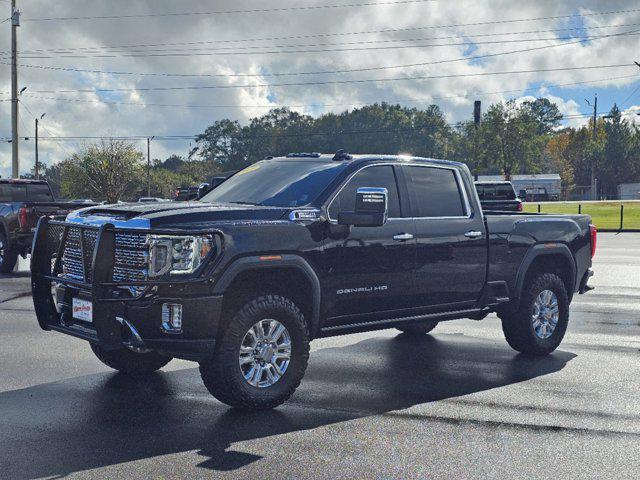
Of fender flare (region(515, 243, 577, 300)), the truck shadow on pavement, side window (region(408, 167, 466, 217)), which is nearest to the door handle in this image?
side window (region(408, 167, 466, 217))

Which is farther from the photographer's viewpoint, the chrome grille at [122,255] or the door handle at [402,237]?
the door handle at [402,237]

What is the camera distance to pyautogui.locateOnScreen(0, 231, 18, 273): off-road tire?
18.3 m

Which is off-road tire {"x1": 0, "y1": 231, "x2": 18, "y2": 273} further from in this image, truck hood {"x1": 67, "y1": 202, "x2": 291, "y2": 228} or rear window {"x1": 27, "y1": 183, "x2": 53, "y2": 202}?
truck hood {"x1": 67, "y1": 202, "x2": 291, "y2": 228}

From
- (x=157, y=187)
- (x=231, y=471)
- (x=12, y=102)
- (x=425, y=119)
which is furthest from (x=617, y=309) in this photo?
(x=425, y=119)

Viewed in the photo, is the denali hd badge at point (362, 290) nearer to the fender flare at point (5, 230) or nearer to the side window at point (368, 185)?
the side window at point (368, 185)

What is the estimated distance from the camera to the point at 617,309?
12.7 m

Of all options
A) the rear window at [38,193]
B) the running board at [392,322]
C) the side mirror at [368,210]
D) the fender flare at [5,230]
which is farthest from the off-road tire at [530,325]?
the rear window at [38,193]

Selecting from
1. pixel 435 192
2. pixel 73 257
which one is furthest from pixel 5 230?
pixel 435 192

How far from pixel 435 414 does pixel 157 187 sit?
11409 centimetres

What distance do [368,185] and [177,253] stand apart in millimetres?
2077

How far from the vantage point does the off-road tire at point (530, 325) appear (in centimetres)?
906

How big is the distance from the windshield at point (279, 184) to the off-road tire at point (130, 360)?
5.02 ft

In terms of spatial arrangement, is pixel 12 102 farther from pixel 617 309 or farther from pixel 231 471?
pixel 231 471

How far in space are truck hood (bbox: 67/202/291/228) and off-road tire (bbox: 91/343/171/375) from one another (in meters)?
1.43
